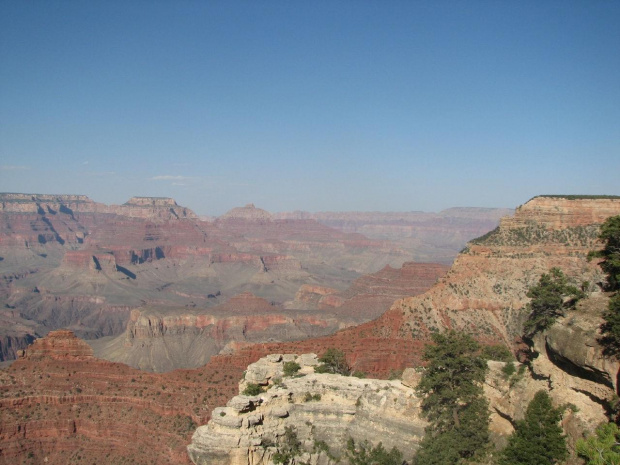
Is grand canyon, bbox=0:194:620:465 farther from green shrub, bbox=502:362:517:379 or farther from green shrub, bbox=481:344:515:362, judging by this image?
green shrub, bbox=481:344:515:362

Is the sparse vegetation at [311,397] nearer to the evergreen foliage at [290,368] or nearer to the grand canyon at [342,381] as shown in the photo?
the grand canyon at [342,381]

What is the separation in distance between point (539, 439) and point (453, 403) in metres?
7.61

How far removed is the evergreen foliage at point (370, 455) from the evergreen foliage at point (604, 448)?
14.3 m

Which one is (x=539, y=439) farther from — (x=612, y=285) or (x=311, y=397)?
Result: (x=311, y=397)

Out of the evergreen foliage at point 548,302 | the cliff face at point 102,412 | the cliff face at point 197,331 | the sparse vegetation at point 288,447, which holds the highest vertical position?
the evergreen foliage at point 548,302

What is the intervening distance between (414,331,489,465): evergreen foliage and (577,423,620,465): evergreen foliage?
438 inches

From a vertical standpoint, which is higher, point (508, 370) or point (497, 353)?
point (508, 370)

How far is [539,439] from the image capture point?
24672 millimetres

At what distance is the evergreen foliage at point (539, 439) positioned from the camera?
24406 millimetres

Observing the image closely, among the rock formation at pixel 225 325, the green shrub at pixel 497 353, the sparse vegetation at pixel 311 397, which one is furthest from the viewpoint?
the rock formation at pixel 225 325

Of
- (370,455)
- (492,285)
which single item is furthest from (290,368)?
(492,285)

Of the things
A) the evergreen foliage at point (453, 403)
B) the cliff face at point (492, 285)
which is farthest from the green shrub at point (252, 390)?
the cliff face at point (492, 285)

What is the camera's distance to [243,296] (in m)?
143

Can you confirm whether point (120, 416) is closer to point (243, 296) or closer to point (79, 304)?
point (243, 296)
